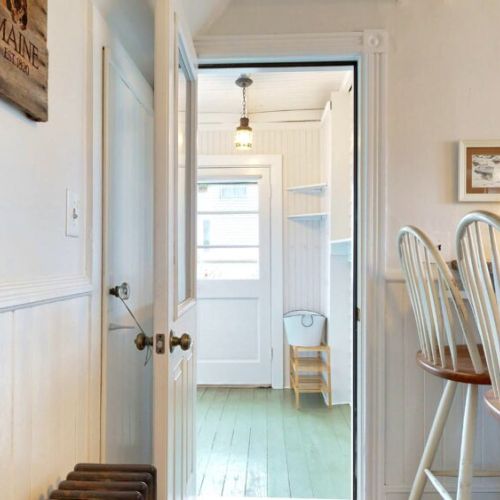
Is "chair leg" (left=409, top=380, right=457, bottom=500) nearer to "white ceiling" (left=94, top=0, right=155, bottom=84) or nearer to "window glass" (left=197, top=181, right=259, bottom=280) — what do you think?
"white ceiling" (left=94, top=0, right=155, bottom=84)

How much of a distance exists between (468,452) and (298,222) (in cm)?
244

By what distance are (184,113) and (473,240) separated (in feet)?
3.74

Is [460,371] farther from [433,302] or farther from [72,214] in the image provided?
[72,214]

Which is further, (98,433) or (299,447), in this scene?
(299,447)

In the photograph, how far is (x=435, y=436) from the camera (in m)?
1.46

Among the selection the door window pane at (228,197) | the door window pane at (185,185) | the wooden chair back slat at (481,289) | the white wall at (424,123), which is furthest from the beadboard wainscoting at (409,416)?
the door window pane at (228,197)

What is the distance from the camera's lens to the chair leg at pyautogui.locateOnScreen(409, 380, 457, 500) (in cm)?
143

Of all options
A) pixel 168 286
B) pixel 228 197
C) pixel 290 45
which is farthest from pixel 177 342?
pixel 228 197

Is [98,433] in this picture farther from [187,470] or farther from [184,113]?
[184,113]

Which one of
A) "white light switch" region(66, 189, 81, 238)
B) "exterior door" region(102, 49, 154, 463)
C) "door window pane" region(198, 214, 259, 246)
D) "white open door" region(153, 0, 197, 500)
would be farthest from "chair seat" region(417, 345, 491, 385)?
"door window pane" region(198, 214, 259, 246)

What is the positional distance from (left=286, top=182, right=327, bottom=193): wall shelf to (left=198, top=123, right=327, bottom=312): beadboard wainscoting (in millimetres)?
38

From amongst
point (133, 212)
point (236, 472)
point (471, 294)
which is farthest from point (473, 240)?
point (236, 472)

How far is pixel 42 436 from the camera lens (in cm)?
87

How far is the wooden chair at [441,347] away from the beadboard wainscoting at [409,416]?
5.7 inches
